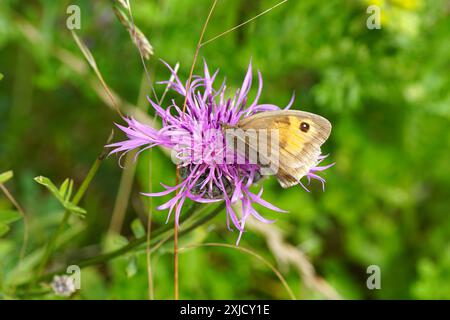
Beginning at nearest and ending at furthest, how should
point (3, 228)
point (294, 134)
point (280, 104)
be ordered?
point (294, 134), point (3, 228), point (280, 104)

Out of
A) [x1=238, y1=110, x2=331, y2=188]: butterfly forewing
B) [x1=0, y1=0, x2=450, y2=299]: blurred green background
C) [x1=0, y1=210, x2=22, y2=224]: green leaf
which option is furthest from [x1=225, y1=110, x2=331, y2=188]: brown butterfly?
[x1=0, y1=0, x2=450, y2=299]: blurred green background

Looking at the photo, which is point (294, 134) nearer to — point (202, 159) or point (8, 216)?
point (202, 159)

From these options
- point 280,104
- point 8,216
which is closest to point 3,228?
point 8,216

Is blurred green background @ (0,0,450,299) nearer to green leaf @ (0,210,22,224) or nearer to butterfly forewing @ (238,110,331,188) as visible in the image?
green leaf @ (0,210,22,224)

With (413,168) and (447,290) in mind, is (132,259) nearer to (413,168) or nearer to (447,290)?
(447,290)

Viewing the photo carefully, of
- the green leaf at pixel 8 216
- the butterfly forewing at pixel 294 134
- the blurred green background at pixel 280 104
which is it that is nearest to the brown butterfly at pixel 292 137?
the butterfly forewing at pixel 294 134

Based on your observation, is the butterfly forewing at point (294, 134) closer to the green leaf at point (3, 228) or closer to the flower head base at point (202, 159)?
the flower head base at point (202, 159)
